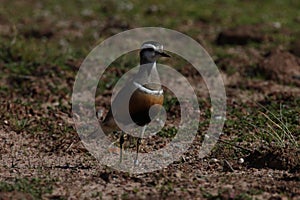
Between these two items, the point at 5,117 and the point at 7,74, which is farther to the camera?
the point at 7,74

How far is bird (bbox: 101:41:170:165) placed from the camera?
20.1 feet

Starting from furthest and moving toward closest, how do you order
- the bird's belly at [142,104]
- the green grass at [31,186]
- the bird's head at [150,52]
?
the bird's head at [150,52], the bird's belly at [142,104], the green grass at [31,186]

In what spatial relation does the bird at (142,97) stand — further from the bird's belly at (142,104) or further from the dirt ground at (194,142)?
the dirt ground at (194,142)

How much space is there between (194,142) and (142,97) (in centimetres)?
107

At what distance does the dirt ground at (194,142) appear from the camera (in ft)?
17.6

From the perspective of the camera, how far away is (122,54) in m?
9.53

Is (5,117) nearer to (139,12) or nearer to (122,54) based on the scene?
(122,54)

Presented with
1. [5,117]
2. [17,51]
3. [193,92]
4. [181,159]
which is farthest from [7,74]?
[181,159]

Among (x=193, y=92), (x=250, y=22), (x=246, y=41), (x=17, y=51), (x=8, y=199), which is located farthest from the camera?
(x=250, y=22)

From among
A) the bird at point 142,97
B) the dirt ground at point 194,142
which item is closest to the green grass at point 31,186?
the dirt ground at point 194,142

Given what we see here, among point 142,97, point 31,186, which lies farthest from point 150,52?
point 31,186

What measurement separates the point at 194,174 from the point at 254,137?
1.31 metres

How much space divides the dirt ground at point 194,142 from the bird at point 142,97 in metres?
0.49

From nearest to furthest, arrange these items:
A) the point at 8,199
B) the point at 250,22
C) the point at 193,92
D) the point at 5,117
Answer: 1. the point at 8,199
2. the point at 5,117
3. the point at 193,92
4. the point at 250,22
